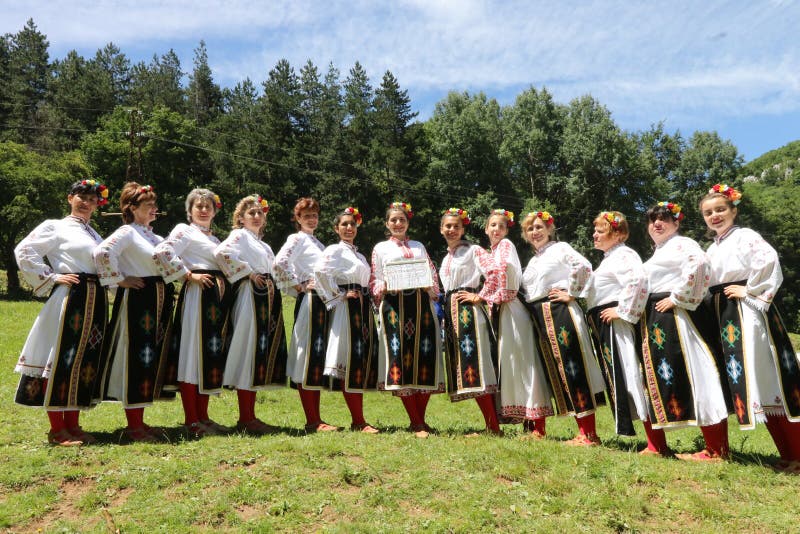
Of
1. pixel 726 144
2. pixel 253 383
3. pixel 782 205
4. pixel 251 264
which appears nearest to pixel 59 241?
pixel 251 264

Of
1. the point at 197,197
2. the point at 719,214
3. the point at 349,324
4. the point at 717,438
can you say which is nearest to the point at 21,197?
the point at 197,197

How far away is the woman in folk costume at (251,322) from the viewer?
618cm

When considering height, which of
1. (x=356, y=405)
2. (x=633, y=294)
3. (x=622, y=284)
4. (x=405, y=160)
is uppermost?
(x=405, y=160)

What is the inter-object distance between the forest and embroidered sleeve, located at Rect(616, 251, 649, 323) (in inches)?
1201

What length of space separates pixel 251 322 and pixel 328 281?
0.91 metres

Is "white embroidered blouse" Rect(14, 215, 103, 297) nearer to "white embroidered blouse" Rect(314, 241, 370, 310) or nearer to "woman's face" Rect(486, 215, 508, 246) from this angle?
"white embroidered blouse" Rect(314, 241, 370, 310)

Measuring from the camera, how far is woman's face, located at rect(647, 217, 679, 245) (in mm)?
5668

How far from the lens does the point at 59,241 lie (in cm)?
563

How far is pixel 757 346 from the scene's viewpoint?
5125mm

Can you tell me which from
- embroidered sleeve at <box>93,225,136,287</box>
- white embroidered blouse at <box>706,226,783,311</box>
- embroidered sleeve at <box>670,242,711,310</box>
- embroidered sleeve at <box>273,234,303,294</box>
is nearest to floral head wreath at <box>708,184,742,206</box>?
white embroidered blouse at <box>706,226,783,311</box>

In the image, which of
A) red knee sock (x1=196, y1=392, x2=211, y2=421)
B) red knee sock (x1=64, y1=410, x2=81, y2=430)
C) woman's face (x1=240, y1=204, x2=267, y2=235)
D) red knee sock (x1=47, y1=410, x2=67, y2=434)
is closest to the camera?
red knee sock (x1=47, y1=410, x2=67, y2=434)

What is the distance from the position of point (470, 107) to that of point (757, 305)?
39.3 metres

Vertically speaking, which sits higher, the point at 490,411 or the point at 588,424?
the point at 490,411

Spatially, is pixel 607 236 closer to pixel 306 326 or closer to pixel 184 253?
pixel 306 326
